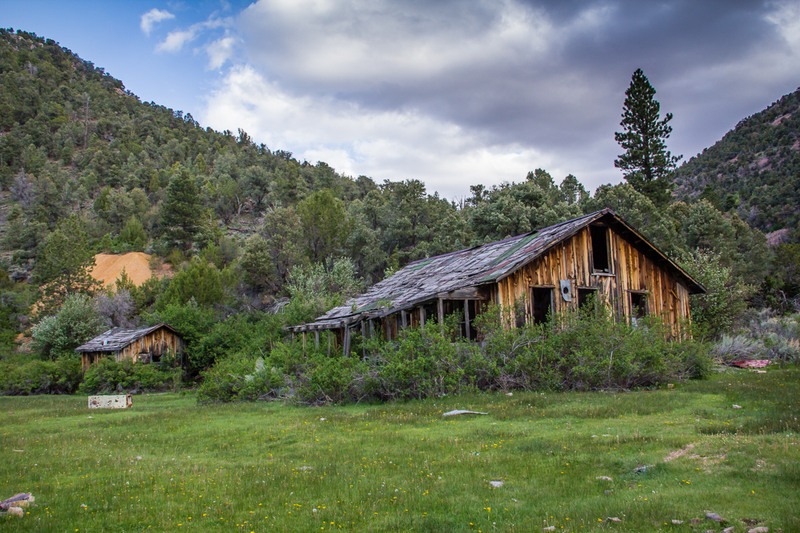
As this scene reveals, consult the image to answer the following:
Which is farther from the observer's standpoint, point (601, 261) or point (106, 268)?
point (106, 268)

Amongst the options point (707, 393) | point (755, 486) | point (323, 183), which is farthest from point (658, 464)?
point (323, 183)

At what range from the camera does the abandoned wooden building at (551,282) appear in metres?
19.2

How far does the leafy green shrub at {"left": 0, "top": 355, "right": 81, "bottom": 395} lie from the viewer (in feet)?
108

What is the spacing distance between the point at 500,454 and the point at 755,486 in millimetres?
3399

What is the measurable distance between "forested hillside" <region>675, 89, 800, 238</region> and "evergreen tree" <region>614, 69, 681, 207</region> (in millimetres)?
13113

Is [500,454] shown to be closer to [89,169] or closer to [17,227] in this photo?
[17,227]

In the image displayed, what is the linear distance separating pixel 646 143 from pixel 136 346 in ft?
162

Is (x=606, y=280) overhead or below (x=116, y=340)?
overhead

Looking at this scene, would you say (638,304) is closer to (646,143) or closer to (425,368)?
(425,368)

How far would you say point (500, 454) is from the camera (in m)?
8.41

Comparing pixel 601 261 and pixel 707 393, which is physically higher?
A: pixel 601 261

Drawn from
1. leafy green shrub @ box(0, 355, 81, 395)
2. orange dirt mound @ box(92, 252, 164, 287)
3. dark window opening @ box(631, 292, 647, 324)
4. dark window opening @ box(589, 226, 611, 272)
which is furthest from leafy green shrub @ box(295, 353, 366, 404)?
orange dirt mound @ box(92, 252, 164, 287)

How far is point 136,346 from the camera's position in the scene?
3281 cm

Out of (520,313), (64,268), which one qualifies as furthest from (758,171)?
(64,268)
